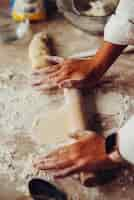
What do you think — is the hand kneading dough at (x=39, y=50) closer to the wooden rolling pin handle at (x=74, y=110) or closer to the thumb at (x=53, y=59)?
the thumb at (x=53, y=59)

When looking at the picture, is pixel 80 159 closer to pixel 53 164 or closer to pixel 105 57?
pixel 53 164

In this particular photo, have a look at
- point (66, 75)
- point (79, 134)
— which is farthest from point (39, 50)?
point (79, 134)

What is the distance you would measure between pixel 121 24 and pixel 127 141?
354mm

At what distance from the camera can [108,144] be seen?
4.01 ft

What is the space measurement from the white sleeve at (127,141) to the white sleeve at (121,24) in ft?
0.98

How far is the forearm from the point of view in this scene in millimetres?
1452

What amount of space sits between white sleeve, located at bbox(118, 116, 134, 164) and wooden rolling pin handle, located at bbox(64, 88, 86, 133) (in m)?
0.20

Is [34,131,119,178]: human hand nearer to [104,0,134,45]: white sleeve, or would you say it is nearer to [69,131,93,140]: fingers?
[69,131,93,140]: fingers

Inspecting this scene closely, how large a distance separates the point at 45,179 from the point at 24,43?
24.2 inches

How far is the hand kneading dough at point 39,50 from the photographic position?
1579mm

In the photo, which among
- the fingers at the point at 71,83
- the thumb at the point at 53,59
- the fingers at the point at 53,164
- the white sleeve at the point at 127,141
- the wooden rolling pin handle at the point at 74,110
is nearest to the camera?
the white sleeve at the point at 127,141

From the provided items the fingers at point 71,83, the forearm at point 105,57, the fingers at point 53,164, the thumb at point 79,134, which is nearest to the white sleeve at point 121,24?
the forearm at point 105,57

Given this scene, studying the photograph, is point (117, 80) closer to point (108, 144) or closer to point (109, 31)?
point (109, 31)

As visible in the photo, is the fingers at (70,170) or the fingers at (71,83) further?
the fingers at (71,83)
